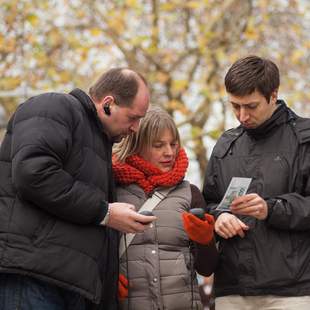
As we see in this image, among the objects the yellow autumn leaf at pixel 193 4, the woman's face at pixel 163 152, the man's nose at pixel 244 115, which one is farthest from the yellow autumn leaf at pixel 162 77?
the man's nose at pixel 244 115

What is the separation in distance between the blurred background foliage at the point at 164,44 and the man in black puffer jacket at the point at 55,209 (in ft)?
25.3

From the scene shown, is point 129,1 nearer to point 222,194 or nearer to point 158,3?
point 158,3

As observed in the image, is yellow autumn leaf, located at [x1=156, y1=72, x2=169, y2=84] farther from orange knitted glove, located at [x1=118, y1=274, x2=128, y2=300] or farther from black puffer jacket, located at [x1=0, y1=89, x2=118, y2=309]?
black puffer jacket, located at [x1=0, y1=89, x2=118, y2=309]

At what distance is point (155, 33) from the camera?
38.2ft

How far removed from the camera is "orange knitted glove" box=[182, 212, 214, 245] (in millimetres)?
3572

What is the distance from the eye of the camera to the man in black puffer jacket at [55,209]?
3.13 meters

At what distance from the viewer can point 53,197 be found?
124 inches

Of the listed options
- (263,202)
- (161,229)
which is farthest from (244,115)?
(161,229)

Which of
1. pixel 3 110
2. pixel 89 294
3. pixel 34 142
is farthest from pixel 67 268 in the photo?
pixel 3 110

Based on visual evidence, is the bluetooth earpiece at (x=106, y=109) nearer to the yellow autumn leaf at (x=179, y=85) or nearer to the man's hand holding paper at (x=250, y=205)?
the man's hand holding paper at (x=250, y=205)

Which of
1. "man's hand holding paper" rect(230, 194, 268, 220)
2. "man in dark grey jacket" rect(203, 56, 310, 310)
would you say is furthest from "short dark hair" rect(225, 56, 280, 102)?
"man's hand holding paper" rect(230, 194, 268, 220)

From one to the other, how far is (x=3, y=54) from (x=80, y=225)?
9372mm

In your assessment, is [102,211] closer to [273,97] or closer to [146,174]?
[146,174]

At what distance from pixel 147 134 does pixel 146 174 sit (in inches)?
8.3
